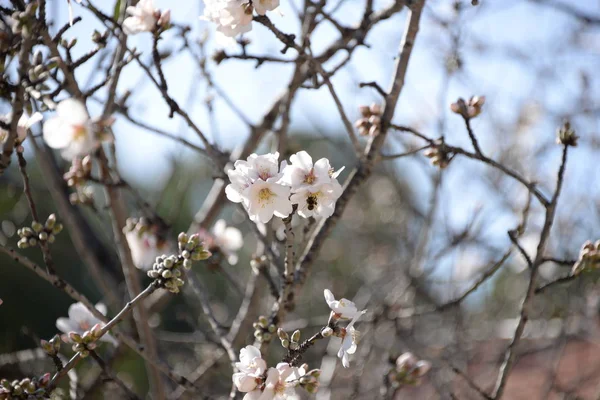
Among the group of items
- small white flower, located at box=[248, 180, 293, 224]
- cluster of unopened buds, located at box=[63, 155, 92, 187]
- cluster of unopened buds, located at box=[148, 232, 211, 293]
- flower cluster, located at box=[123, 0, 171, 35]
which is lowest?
cluster of unopened buds, located at box=[148, 232, 211, 293]

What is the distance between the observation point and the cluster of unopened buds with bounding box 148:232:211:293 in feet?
4.31

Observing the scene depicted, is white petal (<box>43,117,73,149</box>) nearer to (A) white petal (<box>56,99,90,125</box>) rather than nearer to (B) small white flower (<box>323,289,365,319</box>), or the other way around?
(A) white petal (<box>56,99,90,125</box>)

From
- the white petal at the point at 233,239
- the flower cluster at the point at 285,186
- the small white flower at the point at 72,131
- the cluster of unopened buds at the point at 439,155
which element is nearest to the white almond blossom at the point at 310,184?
the flower cluster at the point at 285,186

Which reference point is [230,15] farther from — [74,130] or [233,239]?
[233,239]

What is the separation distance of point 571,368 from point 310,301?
2.55 metres

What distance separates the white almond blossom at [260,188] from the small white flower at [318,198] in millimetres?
30

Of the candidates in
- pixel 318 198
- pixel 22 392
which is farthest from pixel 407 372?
pixel 22 392

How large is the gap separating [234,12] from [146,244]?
1.16 meters

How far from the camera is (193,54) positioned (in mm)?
2328

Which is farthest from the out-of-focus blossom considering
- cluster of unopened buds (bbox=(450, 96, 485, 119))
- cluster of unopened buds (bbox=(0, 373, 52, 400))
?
cluster of unopened buds (bbox=(450, 96, 485, 119))

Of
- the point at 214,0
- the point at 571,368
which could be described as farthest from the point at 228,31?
the point at 571,368

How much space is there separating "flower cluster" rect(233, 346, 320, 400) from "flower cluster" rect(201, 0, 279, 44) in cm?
86

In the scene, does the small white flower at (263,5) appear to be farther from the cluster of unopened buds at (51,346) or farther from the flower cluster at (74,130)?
the cluster of unopened buds at (51,346)

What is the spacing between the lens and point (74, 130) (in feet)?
3.63
